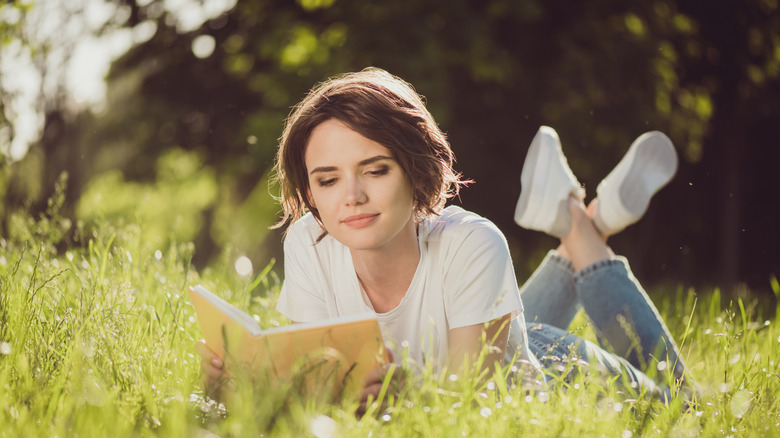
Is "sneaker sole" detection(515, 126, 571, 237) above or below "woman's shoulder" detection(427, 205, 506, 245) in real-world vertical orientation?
below

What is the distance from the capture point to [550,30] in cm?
768

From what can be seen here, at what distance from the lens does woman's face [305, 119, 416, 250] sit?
2172 millimetres

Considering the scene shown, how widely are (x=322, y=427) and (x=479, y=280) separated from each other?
86 cm

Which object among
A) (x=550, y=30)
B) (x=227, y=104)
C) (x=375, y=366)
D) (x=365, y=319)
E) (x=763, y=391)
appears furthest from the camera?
(x=227, y=104)

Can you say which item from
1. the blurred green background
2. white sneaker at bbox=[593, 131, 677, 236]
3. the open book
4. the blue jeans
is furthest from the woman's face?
the blurred green background

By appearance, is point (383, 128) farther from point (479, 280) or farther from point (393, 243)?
point (479, 280)

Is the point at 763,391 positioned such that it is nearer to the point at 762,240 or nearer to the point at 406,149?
the point at 406,149

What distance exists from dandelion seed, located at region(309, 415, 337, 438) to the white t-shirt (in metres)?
0.52

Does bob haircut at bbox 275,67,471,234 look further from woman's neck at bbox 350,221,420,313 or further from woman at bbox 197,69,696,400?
woman's neck at bbox 350,221,420,313

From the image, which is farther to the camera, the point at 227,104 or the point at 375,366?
the point at 227,104

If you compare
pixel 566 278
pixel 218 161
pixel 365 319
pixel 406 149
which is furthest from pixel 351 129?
pixel 218 161

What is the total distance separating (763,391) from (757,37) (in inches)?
271

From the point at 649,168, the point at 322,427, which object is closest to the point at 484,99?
the point at 649,168

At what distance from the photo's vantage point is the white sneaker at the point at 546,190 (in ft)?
11.1
